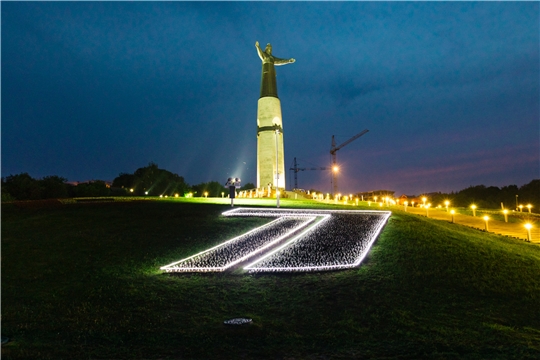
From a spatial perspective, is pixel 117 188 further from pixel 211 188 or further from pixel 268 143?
pixel 268 143

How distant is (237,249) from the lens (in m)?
14.6

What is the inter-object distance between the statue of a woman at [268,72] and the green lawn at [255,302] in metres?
37.4

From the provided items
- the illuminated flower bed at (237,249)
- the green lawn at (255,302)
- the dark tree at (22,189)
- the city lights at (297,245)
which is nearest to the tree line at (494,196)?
the city lights at (297,245)

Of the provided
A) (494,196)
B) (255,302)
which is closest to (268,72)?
(255,302)

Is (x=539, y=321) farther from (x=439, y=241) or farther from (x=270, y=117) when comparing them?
(x=270, y=117)

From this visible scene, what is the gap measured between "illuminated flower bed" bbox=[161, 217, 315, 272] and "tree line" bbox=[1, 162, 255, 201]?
24.0 metres

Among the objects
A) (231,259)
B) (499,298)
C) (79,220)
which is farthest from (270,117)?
(499,298)

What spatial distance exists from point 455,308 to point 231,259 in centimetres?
716

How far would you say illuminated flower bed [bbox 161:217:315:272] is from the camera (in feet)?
42.0

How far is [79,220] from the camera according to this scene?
18.8 metres

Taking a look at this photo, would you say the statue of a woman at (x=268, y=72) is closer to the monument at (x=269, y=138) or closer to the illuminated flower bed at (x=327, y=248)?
the monument at (x=269, y=138)

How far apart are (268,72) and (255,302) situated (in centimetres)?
4608

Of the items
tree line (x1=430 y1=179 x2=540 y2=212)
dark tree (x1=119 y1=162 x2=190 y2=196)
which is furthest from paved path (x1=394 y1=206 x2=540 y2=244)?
dark tree (x1=119 y1=162 x2=190 y2=196)

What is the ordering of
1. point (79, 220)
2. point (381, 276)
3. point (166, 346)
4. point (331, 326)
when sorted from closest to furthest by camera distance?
point (166, 346), point (331, 326), point (381, 276), point (79, 220)
